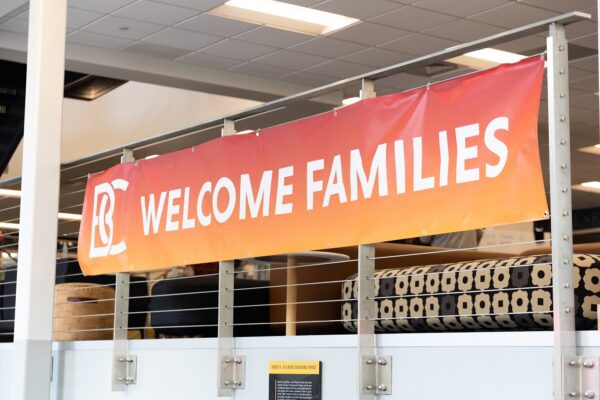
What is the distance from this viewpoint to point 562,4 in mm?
7574

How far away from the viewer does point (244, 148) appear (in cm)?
385

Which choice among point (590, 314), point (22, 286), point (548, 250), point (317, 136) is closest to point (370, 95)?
point (317, 136)

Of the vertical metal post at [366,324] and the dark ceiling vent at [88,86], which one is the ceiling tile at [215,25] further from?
the vertical metal post at [366,324]

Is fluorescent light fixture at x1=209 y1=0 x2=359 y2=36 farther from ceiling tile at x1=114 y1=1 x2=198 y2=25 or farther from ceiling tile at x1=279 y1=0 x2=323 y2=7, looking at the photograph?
ceiling tile at x1=114 y1=1 x2=198 y2=25

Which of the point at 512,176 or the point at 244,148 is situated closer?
the point at 512,176

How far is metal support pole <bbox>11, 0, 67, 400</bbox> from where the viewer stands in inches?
187

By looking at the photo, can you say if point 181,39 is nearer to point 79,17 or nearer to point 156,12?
point 156,12

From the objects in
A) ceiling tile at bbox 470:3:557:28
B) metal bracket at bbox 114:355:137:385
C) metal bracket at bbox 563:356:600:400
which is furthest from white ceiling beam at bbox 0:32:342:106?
metal bracket at bbox 563:356:600:400

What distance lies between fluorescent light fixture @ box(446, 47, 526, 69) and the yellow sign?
5.62 meters

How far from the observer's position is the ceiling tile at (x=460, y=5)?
7535mm

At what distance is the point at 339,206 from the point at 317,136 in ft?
0.98

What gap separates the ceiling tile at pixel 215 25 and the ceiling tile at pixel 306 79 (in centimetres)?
132

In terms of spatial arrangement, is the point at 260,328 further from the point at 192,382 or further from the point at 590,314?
the point at 590,314

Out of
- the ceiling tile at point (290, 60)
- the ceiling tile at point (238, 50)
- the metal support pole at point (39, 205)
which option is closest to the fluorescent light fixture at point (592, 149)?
the ceiling tile at point (290, 60)
